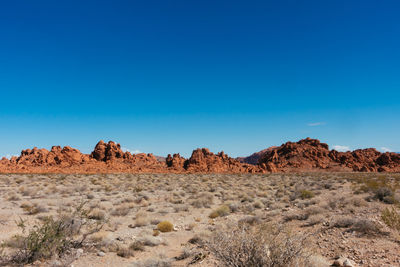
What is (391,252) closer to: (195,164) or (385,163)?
(195,164)

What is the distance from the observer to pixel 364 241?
20.5 ft

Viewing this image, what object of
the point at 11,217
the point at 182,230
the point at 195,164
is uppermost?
the point at 195,164

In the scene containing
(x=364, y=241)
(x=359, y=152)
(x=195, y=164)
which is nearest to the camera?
(x=364, y=241)

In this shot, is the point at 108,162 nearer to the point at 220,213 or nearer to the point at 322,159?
the point at 220,213

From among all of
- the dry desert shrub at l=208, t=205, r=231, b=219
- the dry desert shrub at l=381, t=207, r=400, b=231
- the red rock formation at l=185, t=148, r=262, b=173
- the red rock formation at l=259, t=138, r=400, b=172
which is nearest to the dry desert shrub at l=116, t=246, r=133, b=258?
the dry desert shrub at l=208, t=205, r=231, b=219

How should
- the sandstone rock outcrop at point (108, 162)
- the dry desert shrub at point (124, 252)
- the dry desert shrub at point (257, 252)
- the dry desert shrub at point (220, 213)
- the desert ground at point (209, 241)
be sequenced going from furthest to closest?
the sandstone rock outcrop at point (108, 162) → the dry desert shrub at point (220, 213) → the dry desert shrub at point (124, 252) → the desert ground at point (209, 241) → the dry desert shrub at point (257, 252)

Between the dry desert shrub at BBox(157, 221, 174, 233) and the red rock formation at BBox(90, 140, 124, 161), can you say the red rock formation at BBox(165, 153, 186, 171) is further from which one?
the dry desert shrub at BBox(157, 221, 174, 233)

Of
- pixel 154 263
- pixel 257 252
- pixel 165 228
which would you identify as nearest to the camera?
pixel 257 252

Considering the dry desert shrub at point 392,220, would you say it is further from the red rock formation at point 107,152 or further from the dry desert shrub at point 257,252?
the red rock formation at point 107,152

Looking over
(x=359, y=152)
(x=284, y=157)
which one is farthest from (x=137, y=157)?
(x=359, y=152)

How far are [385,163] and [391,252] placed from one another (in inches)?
3052

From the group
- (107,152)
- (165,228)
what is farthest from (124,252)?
(107,152)

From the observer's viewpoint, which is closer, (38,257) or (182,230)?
(38,257)

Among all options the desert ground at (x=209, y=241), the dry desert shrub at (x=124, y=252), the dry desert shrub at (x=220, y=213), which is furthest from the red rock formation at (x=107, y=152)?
the dry desert shrub at (x=124, y=252)
